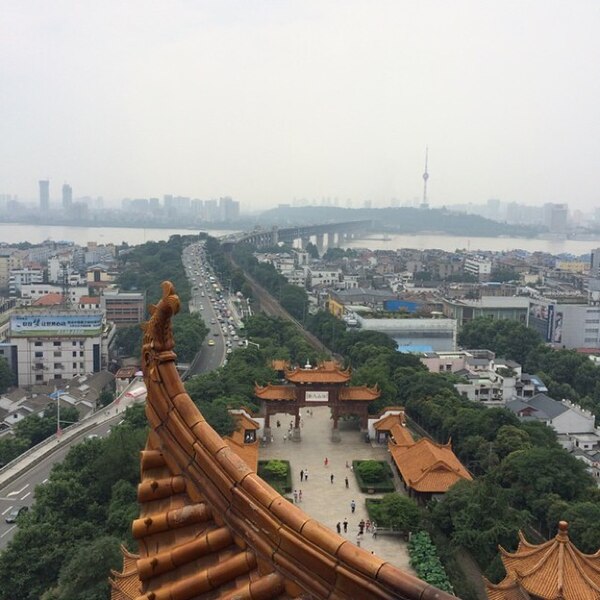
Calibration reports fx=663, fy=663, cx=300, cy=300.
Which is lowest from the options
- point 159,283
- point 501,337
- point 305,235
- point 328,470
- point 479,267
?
point 328,470

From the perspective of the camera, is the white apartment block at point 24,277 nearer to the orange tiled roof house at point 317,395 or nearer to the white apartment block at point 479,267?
the white apartment block at point 479,267

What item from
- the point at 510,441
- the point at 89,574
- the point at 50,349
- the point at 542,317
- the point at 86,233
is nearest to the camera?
the point at 89,574

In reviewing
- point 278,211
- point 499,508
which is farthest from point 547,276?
point 278,211

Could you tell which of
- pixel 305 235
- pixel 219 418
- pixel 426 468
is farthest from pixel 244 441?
pixel 305 235

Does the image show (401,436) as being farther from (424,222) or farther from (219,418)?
(424,222)

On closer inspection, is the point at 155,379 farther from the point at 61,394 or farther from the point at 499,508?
the point at 61,394

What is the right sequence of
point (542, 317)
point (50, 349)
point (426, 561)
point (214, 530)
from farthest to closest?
point (542, 317)
point (50, 349)
point (426, 561)
point (214, 530)

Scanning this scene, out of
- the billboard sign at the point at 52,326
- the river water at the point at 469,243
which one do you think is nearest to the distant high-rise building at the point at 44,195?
the river water at the point at 469,243

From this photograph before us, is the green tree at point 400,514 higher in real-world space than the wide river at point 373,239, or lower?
lower
